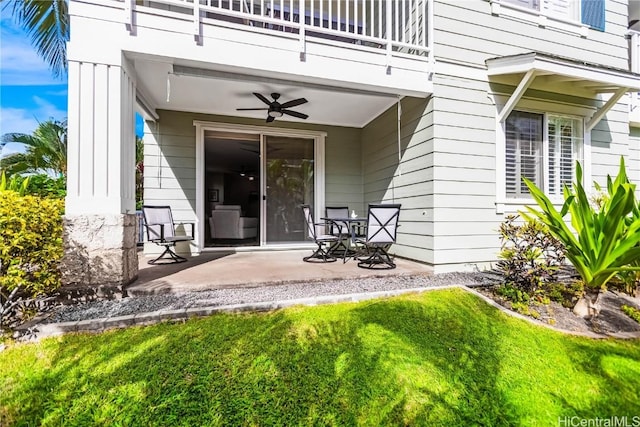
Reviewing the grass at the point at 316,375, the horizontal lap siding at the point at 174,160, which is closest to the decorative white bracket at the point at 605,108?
the grass at the point at 316,375

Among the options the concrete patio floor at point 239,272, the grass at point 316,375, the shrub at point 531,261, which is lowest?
the grass at point 316,375

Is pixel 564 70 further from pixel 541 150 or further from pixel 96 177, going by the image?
pixel 96 177

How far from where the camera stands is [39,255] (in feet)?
8.92

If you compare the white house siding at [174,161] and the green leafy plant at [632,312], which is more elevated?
the white house siding at [174,161]

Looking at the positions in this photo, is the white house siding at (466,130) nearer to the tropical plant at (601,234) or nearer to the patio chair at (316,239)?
the tropical plant at (601,234)

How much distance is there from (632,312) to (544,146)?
273 centimetres

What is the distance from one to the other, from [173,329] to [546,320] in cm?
334

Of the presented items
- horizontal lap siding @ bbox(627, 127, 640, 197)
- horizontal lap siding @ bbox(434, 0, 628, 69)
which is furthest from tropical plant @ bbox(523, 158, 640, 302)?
horizontal lap siding @ bbox(627, 127, 640, 197)

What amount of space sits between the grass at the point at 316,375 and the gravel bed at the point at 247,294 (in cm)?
30

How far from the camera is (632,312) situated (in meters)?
3.00

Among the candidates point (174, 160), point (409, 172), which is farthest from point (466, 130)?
point (174, 160)

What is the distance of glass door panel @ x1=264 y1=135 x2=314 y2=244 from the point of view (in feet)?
20.6

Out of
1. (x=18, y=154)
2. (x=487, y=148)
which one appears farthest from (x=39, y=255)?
(x=18, y=154)

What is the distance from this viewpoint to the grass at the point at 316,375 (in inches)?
67.6
